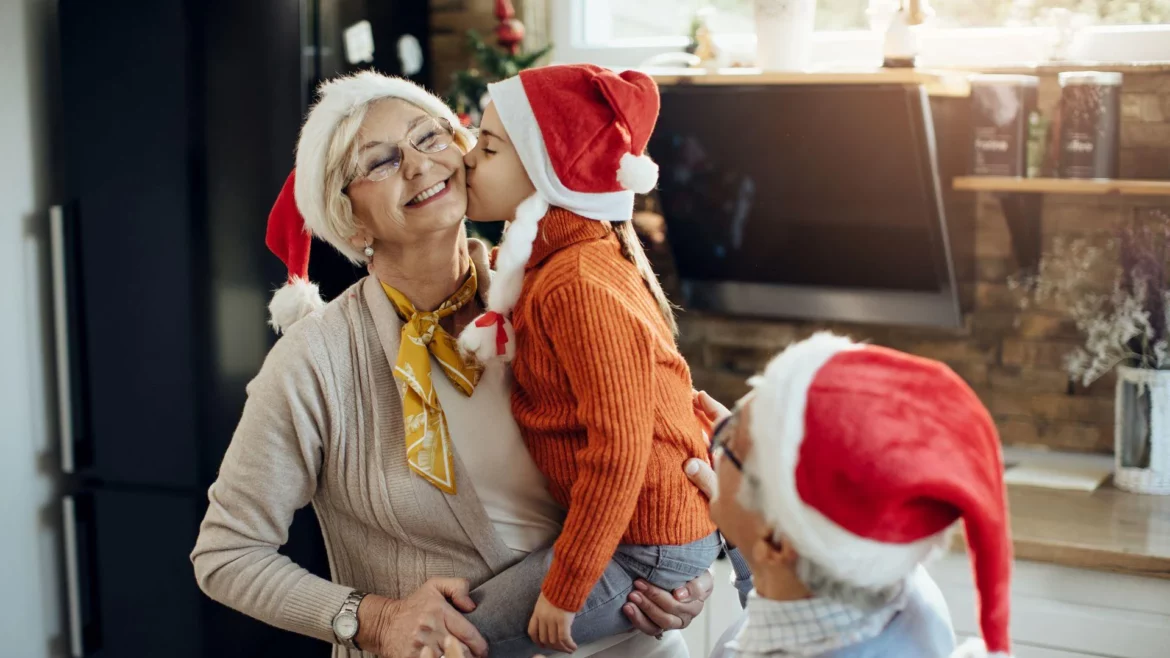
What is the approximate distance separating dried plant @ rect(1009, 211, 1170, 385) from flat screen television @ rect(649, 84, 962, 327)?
232 mm

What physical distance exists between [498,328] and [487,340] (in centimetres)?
2

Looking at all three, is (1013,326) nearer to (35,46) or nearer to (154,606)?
(154,606)

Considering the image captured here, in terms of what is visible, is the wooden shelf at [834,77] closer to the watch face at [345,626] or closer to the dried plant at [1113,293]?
the dried plant at [1113,293]

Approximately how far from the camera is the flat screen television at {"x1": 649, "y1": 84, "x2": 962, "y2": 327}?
2531mm

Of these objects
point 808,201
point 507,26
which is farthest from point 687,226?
point 507,26

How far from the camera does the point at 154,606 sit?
2.80 m

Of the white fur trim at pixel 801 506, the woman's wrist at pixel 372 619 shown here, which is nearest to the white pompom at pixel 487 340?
the woman's wrist at pixel 372 619

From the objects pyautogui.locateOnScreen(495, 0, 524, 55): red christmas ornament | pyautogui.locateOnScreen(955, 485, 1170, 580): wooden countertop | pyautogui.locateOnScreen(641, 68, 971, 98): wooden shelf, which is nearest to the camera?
pyautogui.locateOnScreen(955, 485, 1170, 580): wooden countertop

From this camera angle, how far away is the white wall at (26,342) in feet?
8.92

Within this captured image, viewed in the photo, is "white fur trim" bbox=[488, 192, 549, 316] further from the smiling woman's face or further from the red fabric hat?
the red fabric hat

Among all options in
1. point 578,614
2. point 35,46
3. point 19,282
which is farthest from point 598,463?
point 35,46

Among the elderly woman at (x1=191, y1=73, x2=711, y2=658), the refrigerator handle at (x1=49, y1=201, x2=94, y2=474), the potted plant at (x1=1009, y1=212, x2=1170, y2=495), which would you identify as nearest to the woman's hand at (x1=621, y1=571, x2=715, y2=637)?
the elderly woman at (x1=191, y1=73, x2=711, y2=658)

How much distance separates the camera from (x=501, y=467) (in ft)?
4.87

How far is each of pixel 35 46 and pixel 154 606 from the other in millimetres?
1392
